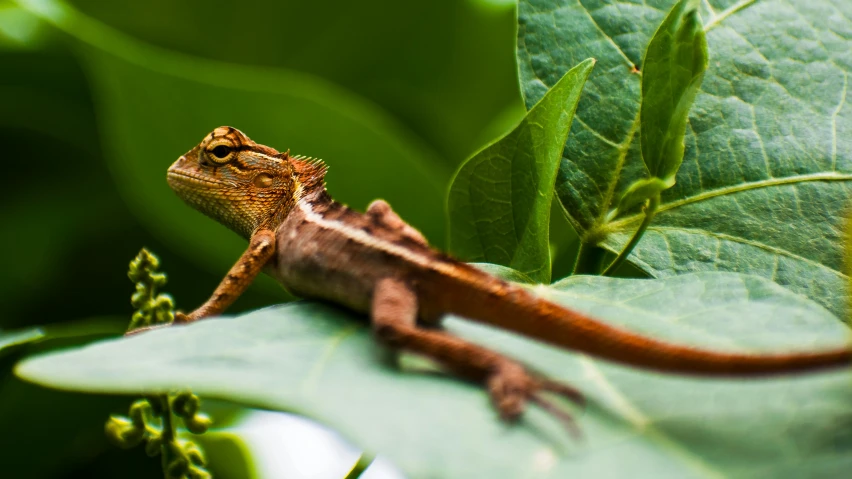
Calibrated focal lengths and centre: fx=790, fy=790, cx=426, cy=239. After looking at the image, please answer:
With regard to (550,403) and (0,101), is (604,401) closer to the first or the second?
(550,403)

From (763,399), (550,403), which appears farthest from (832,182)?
(550,403)

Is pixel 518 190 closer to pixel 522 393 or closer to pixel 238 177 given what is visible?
pixel 522 393

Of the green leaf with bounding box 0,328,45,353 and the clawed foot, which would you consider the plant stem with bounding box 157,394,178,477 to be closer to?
the green leaf with bounding box 0,328,45,353

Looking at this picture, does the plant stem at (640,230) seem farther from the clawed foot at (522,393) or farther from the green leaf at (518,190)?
the clawed foot at (522,393)

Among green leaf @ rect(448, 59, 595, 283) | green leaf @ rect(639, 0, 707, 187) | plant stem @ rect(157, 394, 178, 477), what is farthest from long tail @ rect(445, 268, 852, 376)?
plant stem @ rect(157, 394, 178, 477)

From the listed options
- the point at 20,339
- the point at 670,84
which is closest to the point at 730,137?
the point at 670,84
